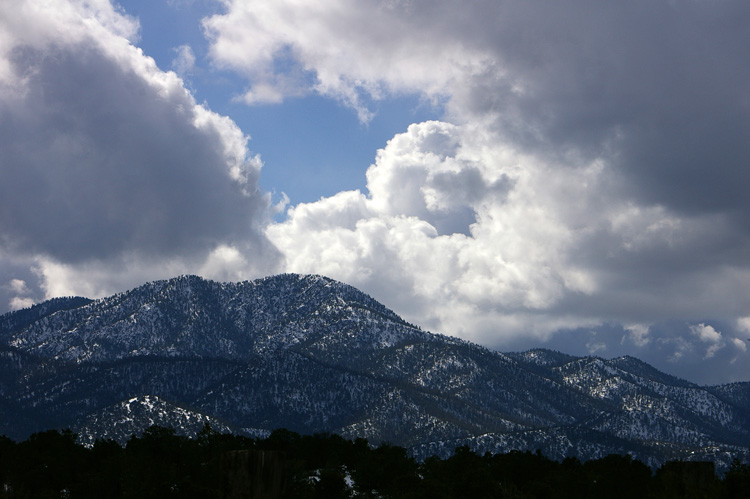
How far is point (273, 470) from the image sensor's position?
27.7 ft

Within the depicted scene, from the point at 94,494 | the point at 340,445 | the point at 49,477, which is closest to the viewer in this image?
the point at 94,494

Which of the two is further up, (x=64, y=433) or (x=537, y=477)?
(x=64, y=433)

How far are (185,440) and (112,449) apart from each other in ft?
42.5

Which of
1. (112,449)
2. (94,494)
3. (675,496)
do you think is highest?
(112,449)

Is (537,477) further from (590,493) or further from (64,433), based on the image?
(64,433)

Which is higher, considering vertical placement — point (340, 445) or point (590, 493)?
point (340, 445)

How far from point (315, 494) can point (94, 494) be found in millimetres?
32071

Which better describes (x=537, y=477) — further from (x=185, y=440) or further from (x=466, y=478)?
(x=185, y=440)

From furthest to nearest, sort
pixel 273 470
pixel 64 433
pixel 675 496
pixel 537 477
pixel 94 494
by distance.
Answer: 1. pixel 64 433
2. pixel 537 477
3. pixel 94 494
4. pixel 675 496
5. pixel 273 470

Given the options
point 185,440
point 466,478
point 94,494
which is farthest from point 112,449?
point 466,478

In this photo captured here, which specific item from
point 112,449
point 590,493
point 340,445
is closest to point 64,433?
point 112,449

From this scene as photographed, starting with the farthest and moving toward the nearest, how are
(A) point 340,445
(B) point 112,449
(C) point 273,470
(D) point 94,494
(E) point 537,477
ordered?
(A) point 340,445 → (B) point 112,449 → (E) point 537,477 → (D) point 94,494 → (C) point 273,470

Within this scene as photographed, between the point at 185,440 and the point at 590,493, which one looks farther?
the point at 185,440

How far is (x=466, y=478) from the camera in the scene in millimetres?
111562
